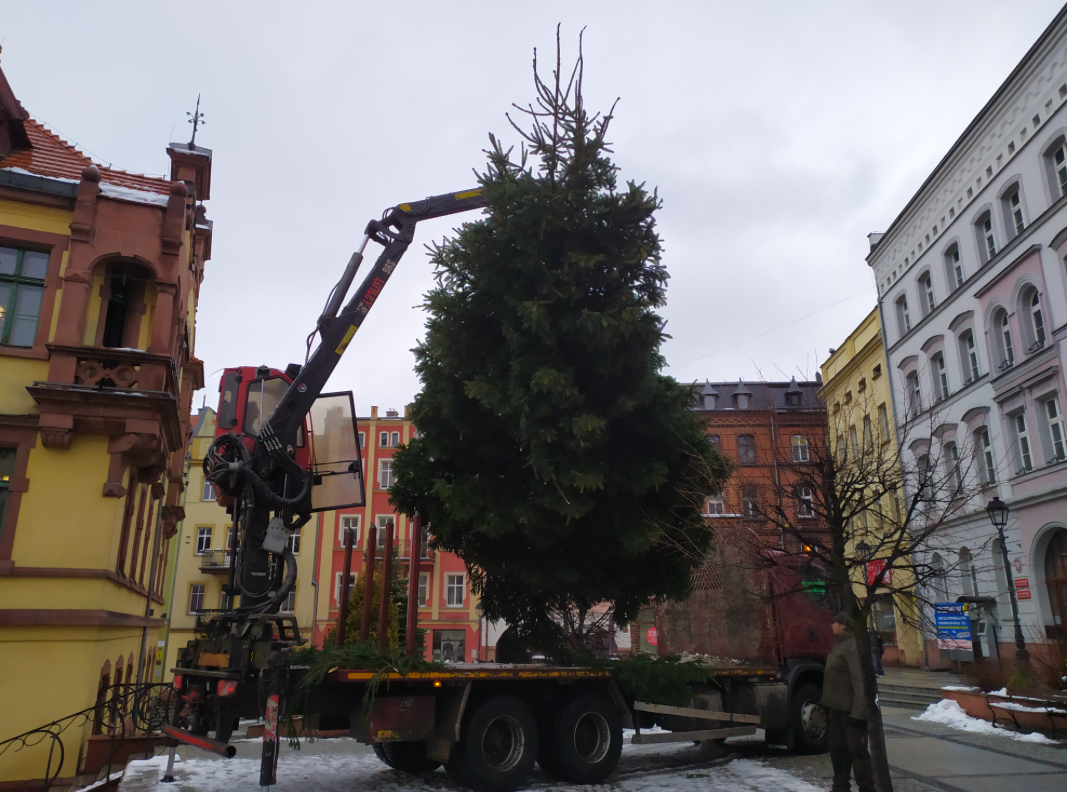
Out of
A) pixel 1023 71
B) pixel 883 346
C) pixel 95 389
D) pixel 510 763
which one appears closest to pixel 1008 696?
pixel 510 763

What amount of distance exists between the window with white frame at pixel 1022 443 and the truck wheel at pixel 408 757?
20.4 meters

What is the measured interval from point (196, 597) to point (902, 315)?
115ft

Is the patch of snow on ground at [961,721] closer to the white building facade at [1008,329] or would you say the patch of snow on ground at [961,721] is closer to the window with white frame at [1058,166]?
the white building facade at [1008,329]

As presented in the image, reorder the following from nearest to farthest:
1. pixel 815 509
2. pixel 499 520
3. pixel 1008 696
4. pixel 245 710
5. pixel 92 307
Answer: pixel 245 710 → pixel 815 509 → pixel 499 520 → pixel 92 307 → pixel 1008 696

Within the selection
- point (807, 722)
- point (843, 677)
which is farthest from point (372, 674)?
point (807, 722)

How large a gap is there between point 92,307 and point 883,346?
3045 centimetres

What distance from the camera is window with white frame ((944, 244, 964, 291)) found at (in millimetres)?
28656

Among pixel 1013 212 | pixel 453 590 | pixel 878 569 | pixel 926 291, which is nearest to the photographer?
pixel 878 569

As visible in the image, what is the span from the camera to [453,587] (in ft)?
140

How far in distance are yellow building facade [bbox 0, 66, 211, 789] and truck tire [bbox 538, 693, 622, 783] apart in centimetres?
603

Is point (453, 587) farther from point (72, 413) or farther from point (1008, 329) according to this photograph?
point (72, 413)

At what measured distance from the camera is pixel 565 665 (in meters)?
10.9

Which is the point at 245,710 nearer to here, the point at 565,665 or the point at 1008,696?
the point at 565,665

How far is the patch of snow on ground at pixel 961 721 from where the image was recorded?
1288 cm
